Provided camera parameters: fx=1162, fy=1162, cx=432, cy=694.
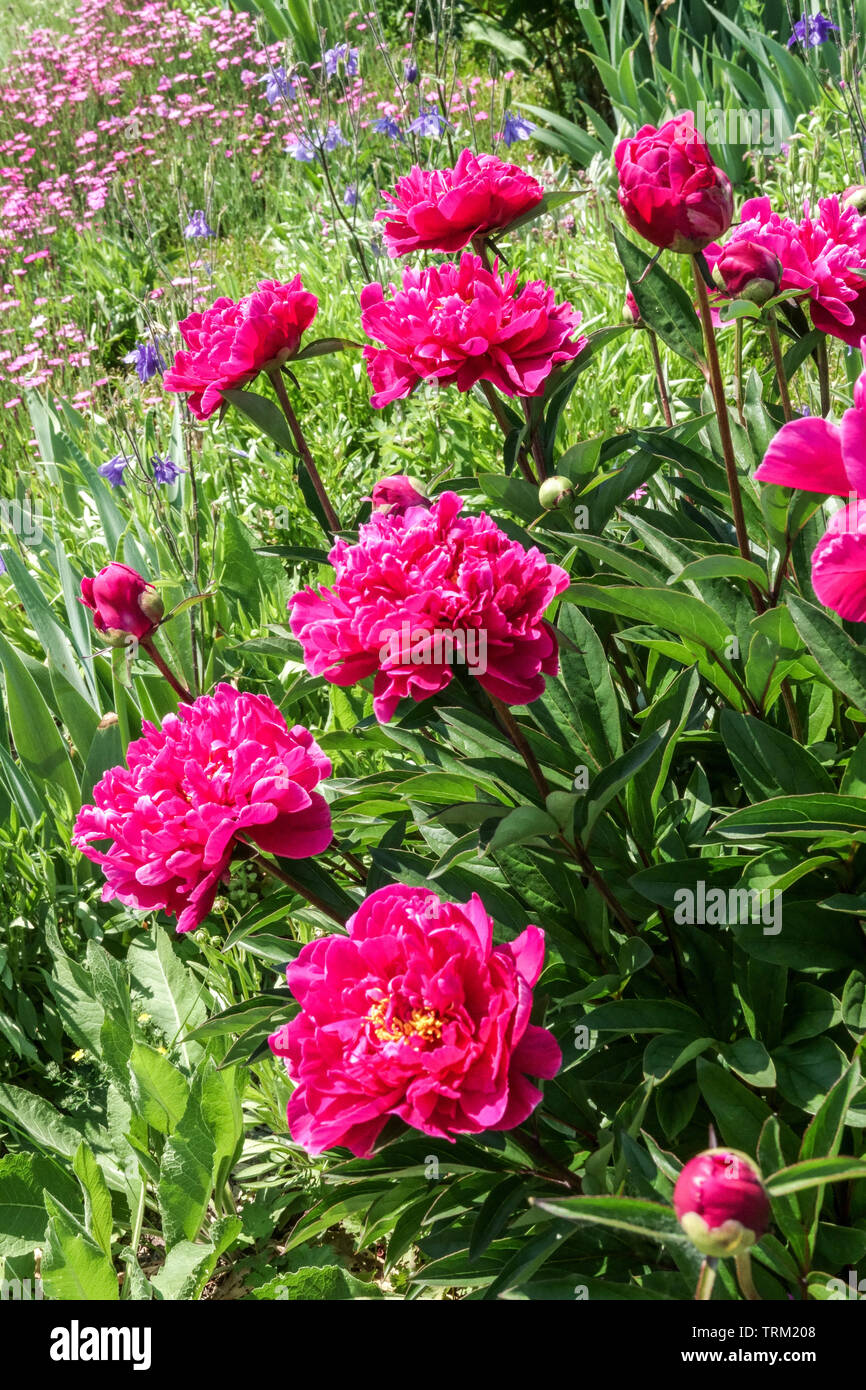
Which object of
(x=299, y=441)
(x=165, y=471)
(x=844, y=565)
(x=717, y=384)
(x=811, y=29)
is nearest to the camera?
(x=844, y=565)

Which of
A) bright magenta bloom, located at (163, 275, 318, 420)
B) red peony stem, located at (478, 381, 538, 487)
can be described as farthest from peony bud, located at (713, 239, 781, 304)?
bright magenta bloom, located at (163, 275, 318, 420)

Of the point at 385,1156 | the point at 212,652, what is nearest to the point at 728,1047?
the point at 385,1156

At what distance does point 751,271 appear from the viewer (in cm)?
122

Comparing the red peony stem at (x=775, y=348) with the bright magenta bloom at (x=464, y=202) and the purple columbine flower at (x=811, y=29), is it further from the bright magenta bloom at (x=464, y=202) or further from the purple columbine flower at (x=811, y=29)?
the purple columbine flower at (x=811, y=29)

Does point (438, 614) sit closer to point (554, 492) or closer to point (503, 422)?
point (554, 492)

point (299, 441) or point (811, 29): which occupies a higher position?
point (811, 29)

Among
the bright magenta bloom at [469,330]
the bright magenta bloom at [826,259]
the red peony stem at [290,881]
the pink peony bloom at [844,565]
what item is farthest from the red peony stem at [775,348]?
the red peony stem at [290,881]

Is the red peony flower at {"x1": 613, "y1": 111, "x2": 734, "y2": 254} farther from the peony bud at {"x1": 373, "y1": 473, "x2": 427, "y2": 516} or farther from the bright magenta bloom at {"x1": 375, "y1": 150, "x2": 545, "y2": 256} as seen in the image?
the peony bud at {"x1": 373, "y1": 473, "x2": 427, "y2": 516}

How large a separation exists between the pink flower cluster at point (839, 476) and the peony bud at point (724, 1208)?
41 cm

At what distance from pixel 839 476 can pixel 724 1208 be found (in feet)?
1.82

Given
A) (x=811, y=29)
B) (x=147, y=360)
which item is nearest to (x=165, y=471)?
(x=147, y=360)

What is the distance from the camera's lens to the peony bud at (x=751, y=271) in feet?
3.98
